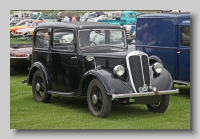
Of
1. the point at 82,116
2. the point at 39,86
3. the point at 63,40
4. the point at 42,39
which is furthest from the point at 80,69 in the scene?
the point at 42,39

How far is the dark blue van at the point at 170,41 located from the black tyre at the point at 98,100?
210 centimetres

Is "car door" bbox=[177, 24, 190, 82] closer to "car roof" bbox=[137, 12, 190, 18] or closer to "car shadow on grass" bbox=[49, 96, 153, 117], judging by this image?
"car roof" bbox=[137, 12, 190, 18]

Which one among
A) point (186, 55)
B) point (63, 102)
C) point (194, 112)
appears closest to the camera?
point (194, 112)

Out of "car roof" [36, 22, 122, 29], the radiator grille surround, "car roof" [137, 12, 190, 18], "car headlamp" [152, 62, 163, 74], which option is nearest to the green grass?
the radiator grille surround

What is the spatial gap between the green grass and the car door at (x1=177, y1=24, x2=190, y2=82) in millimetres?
627

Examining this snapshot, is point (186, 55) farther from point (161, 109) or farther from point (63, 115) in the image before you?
point (63, 115)

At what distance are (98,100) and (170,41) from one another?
3295 millimetres

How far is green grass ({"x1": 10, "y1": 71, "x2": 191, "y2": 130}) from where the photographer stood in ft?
27.1

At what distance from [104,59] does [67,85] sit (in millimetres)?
1076

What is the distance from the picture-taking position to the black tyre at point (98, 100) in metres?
8.48

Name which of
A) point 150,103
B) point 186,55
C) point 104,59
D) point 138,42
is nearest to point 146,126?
point 150,103

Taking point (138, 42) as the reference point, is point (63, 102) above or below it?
below

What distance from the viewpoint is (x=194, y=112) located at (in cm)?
805

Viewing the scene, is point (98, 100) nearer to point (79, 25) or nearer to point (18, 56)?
point (79, 25)
